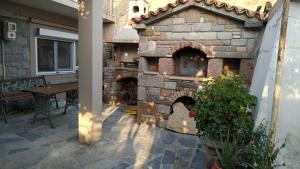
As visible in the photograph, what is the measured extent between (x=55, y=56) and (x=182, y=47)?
4355mm

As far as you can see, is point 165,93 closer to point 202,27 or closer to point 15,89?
point 202,27

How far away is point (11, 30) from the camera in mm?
5312

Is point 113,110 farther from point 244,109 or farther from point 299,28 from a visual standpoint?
point 299,28

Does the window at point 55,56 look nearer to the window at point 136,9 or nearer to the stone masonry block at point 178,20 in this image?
the window at point 136,9

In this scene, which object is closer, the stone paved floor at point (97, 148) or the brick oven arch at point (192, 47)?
the stone paved floor at point (97, 148)

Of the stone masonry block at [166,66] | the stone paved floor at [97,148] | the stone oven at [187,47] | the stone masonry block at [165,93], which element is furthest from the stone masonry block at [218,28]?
the stone paved floor at [97,148]

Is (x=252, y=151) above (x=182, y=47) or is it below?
below

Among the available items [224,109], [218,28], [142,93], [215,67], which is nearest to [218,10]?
[218,28]

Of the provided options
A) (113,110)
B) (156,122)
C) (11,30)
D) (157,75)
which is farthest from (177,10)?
(11,30)

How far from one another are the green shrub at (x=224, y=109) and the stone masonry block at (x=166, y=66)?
6.48ft

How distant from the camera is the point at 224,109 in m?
2.85

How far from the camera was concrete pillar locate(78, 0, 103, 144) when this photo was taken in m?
3.61

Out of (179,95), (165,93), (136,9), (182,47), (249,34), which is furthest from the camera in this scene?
(136,9)

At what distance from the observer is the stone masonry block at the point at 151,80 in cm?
502
